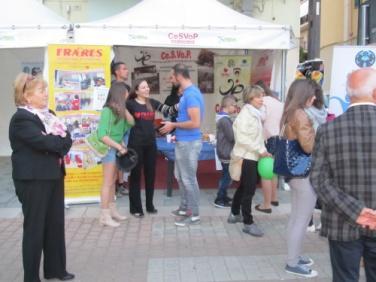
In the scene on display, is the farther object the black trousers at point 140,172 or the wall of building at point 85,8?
the wall of building at point 85,8

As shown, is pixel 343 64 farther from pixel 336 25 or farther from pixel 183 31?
pixel 336 25

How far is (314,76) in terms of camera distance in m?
7.40

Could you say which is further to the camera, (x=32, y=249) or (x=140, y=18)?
(x=140, y=18)

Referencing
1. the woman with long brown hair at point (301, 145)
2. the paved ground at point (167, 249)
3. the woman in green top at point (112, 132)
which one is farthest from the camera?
the woman in green top at point (112, 132)

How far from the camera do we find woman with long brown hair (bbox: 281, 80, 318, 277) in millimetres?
4195

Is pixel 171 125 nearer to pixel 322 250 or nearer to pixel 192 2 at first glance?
pixel 322 250

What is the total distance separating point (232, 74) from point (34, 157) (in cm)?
741

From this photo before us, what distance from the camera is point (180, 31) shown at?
7285mm

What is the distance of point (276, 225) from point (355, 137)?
11.4ft

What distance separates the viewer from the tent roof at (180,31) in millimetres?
7094

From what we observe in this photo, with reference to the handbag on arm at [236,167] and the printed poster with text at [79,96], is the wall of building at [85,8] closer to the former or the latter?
the printed poster with text at [79,96]

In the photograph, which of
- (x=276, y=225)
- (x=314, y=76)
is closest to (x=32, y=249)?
(x=276, y=225)

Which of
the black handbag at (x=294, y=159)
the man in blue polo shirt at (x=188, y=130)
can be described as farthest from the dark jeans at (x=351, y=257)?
the man in blue polo shirt at (x=188, y=130)

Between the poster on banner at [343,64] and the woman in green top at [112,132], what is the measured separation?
2.62 m
